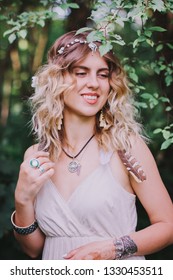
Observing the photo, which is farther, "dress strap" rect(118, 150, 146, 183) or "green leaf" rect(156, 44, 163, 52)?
"green leaf" rect(156, 44, 163, 52)

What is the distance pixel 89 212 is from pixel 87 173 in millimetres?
203

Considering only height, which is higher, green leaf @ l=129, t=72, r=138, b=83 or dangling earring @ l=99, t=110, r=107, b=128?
green leaf @ l=129, t=72, r=138, b=83

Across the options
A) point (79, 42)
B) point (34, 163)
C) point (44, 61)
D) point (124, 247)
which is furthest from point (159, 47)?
point (44, 61)

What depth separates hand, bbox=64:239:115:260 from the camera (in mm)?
2297

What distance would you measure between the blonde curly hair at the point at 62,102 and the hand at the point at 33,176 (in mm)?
187

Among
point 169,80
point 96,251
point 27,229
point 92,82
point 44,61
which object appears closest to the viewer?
point 96,251

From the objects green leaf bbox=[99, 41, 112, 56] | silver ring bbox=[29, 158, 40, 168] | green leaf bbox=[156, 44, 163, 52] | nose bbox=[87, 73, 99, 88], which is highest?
green leaf bbox=[156, 44, 163, 52]

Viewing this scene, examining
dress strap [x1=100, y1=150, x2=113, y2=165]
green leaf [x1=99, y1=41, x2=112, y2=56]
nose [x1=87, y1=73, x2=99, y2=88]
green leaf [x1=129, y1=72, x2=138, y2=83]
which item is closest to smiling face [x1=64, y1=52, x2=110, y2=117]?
nose [x1=87, y1=73, x2=99, y2=88]

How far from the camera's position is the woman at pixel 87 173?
2.38m

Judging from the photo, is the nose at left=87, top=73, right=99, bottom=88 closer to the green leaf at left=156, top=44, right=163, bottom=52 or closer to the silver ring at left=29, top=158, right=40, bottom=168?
the silver ring at left=29, top=158, right=40, bottom=168

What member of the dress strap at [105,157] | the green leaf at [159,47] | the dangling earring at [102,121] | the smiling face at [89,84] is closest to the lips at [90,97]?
the smiling face at [89,84]

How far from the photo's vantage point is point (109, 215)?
2404 millimetres

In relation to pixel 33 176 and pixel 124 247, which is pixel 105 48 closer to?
pixel 33 176

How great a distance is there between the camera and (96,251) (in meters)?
2.31
